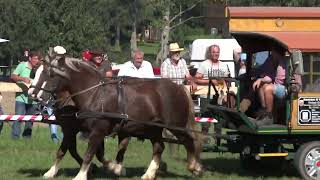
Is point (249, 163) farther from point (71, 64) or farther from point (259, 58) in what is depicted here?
point (71, 64)

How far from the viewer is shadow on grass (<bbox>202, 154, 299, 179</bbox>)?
Answer: 37.5ft

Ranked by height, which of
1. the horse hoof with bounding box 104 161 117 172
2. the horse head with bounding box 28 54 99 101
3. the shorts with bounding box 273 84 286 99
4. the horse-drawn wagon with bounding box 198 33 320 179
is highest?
the horse head with bounding box 28 54 99 101

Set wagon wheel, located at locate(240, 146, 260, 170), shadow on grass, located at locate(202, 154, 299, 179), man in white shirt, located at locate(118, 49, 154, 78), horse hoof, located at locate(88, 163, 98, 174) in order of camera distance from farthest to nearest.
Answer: man in white shirt, located at locate(118, 49, 154, 78) < wagon wheel, located at locate(240, 146, 260, 170) < shadow on grass, located at locate(202, 154, 299, 179) < horse hoof, located at locate(88, 163, 98, 174)

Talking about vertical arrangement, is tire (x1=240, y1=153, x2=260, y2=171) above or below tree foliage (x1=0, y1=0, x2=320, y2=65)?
below

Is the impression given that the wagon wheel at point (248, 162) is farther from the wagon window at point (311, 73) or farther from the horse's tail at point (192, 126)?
the wagon window at point (311, 73)

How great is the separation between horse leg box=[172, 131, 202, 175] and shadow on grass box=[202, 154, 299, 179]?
3.05ft

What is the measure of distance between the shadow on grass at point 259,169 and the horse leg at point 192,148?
3.05 ft

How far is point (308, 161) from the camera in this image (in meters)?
10.4

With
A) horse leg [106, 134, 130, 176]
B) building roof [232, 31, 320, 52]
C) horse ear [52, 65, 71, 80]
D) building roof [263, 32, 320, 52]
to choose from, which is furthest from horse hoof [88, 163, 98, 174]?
building roof [263, 32, 320, 52]

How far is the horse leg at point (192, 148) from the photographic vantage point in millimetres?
10625

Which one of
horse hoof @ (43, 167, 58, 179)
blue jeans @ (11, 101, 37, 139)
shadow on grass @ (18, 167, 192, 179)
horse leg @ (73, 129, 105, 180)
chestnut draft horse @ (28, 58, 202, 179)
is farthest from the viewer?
blue jeans @ (11, 101, 37, 139)

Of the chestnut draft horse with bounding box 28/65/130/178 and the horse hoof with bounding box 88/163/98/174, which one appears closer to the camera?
the chestnut draft horse with bounding box 28/65/130/178

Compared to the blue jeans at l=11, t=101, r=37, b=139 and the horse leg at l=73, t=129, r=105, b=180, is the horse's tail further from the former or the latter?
the blue jeans at l=11, t=101, r=37, b=139

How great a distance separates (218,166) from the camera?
40.1ft
